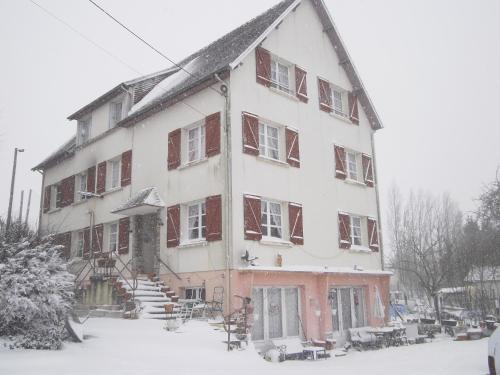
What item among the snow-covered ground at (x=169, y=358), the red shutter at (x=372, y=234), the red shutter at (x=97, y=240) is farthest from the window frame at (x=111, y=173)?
the red shutter at (x=372, y=234)

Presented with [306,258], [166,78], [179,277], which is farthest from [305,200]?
[166,78]

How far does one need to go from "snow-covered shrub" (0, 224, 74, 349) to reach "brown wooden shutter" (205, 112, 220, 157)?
256 inches

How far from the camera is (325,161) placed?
18.1 m

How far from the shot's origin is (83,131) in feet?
73.7

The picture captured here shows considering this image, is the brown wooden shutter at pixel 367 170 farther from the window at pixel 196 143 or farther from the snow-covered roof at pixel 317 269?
the window at pixel 196 143

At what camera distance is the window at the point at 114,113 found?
799 inches

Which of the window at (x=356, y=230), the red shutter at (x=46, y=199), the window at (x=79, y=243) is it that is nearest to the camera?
the window at (x=356, y=230)

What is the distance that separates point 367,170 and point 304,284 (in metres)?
6.93

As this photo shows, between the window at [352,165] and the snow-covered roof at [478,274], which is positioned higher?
the window at [352,165]

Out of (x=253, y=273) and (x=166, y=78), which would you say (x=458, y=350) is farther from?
(x=166, y=78)

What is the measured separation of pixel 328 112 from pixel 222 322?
973cm

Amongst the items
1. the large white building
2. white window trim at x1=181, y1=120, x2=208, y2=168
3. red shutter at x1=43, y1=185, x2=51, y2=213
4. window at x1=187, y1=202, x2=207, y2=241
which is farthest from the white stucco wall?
red shutter at x1=43, y1=185, x2=51, y2=213

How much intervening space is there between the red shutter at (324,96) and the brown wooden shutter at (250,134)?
13.8ft

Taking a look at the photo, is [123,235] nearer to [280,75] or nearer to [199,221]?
[199,221]
